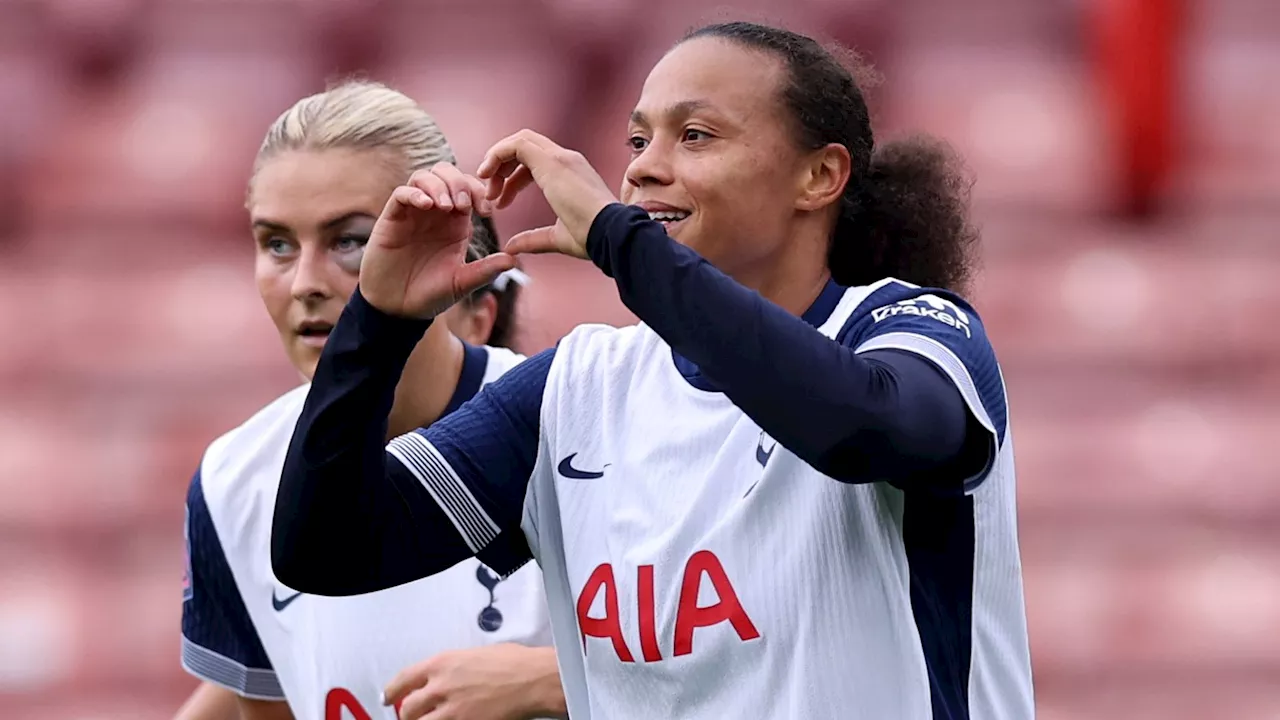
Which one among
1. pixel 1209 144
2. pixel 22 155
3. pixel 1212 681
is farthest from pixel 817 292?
pixel 22 155

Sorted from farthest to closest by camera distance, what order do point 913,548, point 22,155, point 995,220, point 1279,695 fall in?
point 22,155, point 995,220, point 1279,695, point 913,548

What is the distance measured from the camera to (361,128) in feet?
7.83

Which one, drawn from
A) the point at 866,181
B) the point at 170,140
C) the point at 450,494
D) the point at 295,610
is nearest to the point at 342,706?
the point at 295,610

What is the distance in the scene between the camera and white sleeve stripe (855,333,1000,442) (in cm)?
170

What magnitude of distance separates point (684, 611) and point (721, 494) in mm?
119

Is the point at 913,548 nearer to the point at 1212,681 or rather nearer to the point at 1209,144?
the point at 1212,681

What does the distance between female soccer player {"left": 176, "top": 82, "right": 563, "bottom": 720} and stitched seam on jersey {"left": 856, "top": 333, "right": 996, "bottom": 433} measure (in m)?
0.65

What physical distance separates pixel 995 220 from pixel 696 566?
4033 millimetres

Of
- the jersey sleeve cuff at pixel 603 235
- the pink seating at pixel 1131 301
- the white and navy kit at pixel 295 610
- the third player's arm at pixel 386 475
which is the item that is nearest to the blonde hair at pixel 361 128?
the white and navy kit at pixel 295 610

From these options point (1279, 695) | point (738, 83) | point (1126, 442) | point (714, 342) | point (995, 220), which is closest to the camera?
point (714, 342)

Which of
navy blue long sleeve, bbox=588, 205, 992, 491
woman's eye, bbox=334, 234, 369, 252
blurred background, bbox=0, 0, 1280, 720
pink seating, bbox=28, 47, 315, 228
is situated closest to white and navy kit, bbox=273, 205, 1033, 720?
navy blue long sleeve, bbox=588, 205, 992, 491

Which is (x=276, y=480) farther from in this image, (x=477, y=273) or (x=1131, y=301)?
(x=1131, y=301)

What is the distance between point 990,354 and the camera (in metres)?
1.80

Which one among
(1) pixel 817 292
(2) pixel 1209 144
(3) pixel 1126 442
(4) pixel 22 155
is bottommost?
(1) pixel 817 292
